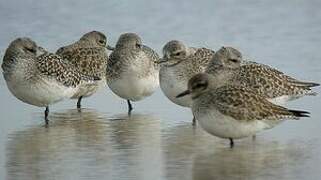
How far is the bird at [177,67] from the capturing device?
11945mm

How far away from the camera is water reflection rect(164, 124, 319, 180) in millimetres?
8938

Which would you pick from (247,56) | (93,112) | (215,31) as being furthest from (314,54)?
(93,112)

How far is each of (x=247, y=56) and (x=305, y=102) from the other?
2204 mm

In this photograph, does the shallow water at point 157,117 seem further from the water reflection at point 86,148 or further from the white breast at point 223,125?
the white breast at point 223,125

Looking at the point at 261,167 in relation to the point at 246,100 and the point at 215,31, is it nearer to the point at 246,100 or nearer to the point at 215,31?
the point at 246,100

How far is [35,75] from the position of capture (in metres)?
11.8

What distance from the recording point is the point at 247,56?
1426 centimetres

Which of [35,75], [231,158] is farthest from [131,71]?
[231,158]

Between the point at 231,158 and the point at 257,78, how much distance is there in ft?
6.91

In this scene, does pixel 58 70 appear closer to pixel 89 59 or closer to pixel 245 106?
pixel 89 59

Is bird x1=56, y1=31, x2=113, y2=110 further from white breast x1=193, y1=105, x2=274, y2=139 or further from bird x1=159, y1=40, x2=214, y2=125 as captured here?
white breast x1=193, y1=105, x2=274, y2=139

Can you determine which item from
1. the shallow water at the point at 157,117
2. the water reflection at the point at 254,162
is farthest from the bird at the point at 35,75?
the water reflection at the point at 254,162

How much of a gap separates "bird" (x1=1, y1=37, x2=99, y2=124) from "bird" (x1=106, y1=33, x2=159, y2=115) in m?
0.59

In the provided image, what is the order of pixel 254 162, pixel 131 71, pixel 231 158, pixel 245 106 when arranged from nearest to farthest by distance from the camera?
pixel 254 162 → pixel 231 158 → pixel 245 106 → pixel 131 71
